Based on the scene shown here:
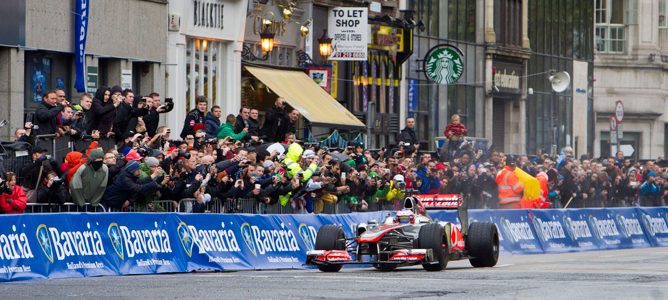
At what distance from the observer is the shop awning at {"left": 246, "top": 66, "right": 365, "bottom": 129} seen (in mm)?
41969

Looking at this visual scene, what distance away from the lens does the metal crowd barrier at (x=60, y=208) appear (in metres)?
24.7

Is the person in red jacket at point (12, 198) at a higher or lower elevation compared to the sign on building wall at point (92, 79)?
lower

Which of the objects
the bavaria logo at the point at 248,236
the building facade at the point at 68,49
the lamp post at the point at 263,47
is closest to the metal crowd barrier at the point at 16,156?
the bavaria logo at the point at 248,236

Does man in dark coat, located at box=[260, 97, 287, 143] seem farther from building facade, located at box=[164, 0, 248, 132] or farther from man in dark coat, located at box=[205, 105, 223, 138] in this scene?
building facade, located at box=[164, 0, 248, 132]

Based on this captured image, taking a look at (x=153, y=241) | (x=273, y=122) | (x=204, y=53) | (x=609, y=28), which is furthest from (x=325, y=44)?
(x=609, y=28)

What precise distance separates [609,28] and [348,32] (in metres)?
33.8

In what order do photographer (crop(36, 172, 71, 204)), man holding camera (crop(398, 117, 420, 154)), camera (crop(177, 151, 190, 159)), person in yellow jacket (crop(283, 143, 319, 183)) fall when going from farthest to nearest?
man holding camera (crop(398, 117, 420, 154)) → person in yellow jacket (crop(283, 143, 319, 183)) → camera (crop(177, 151, 190, 159)) → photographer (crop(36, 172, 71, 204))

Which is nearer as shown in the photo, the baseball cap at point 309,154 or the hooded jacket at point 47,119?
the hooded jacket at point 47,119

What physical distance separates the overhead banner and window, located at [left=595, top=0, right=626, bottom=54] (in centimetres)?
4622

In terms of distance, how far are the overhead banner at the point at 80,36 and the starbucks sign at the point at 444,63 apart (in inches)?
742

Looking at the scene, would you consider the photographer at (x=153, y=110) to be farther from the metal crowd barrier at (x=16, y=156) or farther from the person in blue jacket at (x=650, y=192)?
the person in blue jacket at (x=650, y=192)


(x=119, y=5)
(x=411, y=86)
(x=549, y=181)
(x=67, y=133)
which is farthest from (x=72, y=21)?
(x=411, y=86)

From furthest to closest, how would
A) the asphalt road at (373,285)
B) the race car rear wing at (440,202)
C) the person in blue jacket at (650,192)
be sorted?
1. the person in blue jacket at (650,192)
2. the race car rear wing at (440,202)
3. the asphalt road at (373,285)

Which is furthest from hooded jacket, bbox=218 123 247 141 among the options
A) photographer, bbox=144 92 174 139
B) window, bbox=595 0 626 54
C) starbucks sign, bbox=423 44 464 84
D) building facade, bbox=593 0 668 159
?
window, bbox=595 0 626 54
